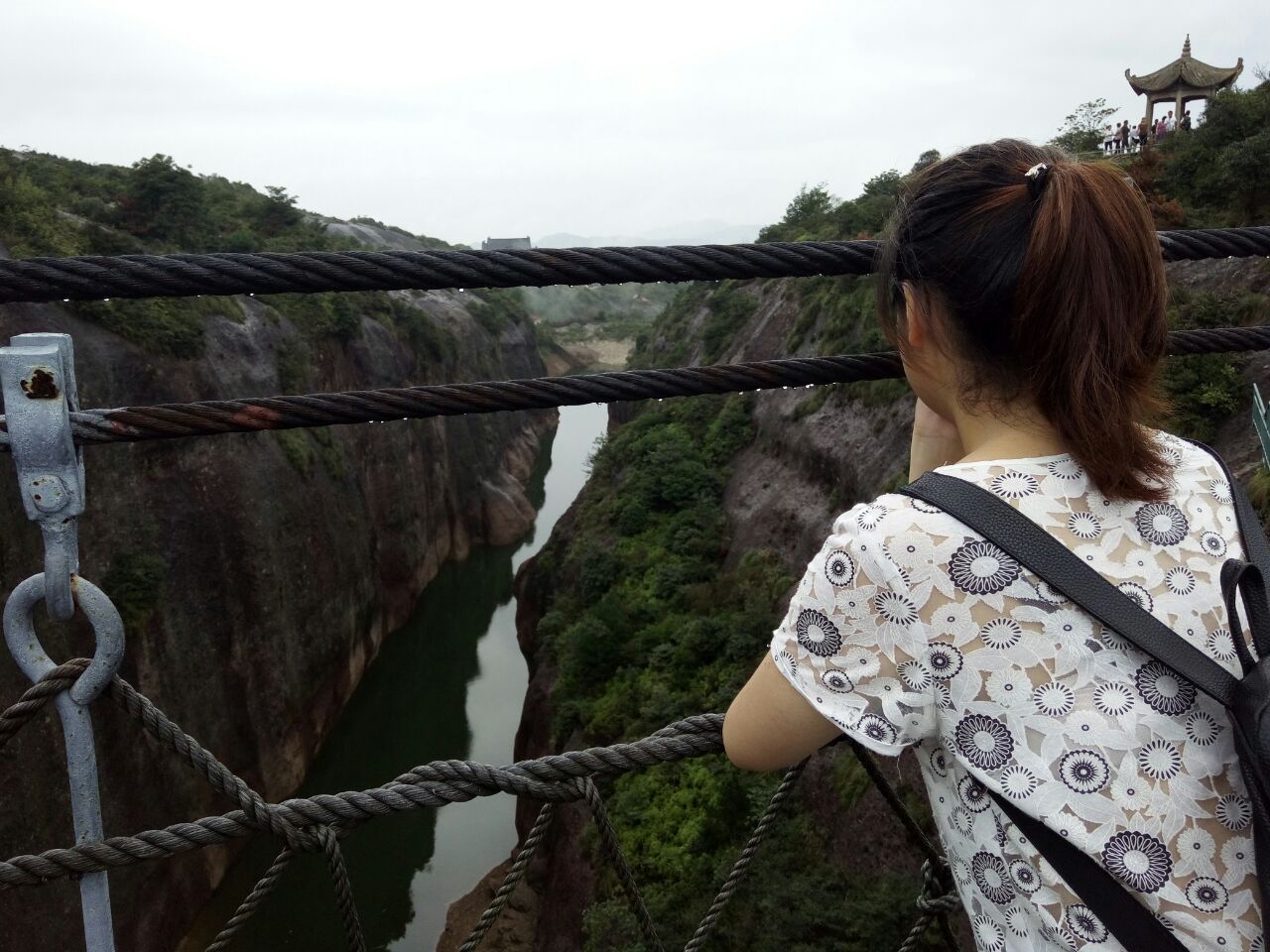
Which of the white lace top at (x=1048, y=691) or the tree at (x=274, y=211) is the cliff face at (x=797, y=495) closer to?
the white lace top at (x=1048, y=691)

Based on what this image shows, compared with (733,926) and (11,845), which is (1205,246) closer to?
(733,926)

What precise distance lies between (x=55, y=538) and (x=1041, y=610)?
1.29 meters

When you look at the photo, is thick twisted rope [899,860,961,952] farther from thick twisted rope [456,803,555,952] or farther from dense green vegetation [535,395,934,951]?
dense green vegetation [535,395,934,951]

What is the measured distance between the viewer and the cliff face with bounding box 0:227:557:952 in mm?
10062

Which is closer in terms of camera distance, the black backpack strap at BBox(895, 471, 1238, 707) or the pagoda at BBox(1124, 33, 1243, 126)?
the black backpack strap at BBox(895, 471, 1238, 707)

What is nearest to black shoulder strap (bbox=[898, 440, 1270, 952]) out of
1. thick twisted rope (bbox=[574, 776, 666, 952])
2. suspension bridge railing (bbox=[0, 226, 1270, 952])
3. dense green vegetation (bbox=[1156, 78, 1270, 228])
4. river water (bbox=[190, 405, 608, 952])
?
suspension bridge railing (bbox=[0, 226, 1270, 952])

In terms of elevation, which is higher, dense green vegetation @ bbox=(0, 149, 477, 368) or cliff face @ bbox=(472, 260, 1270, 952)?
dense green vegetation @ bbox=(0, 149, 477, 368)

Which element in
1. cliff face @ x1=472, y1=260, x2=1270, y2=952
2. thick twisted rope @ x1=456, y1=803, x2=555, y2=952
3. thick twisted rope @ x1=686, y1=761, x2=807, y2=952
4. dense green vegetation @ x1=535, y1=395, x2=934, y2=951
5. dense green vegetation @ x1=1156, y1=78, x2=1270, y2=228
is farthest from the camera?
dense green vegetation @ x1=1156, y1=78, x2=1270, y2=228

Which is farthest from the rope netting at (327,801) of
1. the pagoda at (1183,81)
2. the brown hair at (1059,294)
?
the pagoda at (1183,81)

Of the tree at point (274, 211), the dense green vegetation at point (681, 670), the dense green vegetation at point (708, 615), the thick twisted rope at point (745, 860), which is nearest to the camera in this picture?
the thick twisted rope at point (745, 860)

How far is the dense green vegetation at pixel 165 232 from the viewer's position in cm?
1359

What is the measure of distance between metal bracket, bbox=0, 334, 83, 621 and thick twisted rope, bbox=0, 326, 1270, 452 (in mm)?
46

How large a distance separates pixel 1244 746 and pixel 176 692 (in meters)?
14.1

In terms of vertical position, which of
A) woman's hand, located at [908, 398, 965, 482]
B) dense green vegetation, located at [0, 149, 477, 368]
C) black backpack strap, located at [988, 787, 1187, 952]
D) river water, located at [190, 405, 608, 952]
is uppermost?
dense green vegetation, located at [0, 149, 477, 368]
